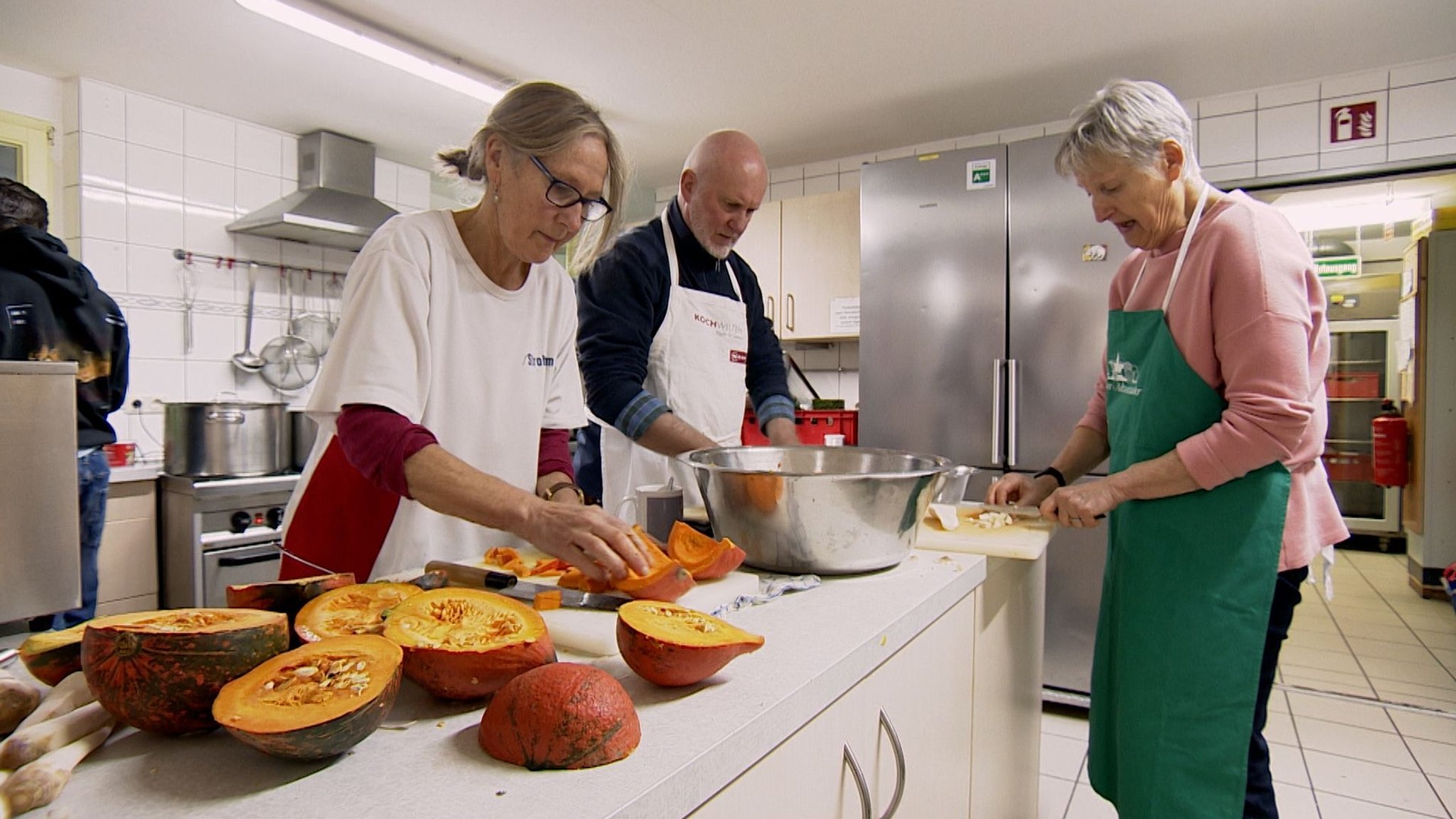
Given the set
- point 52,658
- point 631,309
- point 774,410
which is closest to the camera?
point 52,658

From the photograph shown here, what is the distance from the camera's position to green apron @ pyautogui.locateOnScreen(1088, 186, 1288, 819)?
1.44 metres

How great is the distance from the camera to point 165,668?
1.83 ft

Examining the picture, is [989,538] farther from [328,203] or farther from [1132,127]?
[328,203]

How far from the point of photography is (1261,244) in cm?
139

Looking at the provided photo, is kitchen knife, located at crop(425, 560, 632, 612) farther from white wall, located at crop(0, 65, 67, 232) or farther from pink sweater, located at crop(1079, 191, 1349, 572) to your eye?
white wall, located at crop(0, 65, 67, 232)

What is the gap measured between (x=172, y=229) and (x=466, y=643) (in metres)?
4.12

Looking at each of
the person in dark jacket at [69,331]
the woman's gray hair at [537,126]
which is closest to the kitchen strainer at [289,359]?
the person in dark jacket at [69,331]

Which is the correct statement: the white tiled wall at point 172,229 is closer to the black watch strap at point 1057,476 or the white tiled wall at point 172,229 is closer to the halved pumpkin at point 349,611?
the halved pumpkin at point 349,611

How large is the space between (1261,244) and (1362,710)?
2.64m

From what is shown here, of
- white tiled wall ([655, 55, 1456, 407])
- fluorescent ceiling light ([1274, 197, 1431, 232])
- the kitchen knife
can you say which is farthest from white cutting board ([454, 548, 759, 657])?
fluorescent ceiling light ([1274, 197, 1431, 232])

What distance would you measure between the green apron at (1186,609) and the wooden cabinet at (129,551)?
349cm

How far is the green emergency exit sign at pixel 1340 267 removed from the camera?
6.98 m

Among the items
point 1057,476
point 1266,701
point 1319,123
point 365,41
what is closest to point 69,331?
point 365,41

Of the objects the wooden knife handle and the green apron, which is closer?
the wooden knife handle
